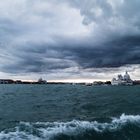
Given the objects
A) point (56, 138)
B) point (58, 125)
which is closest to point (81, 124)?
point (58, 125)

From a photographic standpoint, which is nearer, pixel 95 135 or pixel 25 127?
pixel 95 135

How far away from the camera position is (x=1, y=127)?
26.7m

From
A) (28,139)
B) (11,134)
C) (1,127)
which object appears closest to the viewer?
(28,139)

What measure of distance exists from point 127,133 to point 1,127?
11324 millimetres

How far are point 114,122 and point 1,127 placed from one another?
1111 centimetres

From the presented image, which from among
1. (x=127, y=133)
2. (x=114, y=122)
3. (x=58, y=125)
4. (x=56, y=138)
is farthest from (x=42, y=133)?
(x=114, y=122)

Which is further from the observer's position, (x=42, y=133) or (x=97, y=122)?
(x=97, y=122)

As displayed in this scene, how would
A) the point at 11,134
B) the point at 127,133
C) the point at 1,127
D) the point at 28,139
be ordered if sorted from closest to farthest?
the point at 28,139 < the point at 11,134 < the point at 127,133 < the point at 1,127

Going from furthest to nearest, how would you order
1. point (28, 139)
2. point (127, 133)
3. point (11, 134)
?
point (127, 133), point (11, 134), point (28, 139)

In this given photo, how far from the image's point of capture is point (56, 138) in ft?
73.6

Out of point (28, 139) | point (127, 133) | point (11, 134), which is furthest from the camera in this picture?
point (127, 133)

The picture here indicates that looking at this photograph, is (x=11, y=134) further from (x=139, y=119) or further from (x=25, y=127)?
(x=139, y=119)

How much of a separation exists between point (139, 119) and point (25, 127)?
12320mm

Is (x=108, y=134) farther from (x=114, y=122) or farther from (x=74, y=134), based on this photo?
(x=114, y=122)
